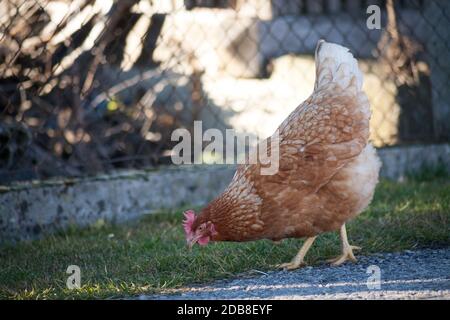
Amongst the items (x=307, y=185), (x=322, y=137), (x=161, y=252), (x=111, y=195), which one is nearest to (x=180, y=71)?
(x=111, y=195)

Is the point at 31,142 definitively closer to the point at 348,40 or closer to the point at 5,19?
the point at 5,19

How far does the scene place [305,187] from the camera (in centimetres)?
371

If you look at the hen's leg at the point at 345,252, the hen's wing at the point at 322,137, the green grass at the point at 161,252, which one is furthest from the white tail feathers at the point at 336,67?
the green grass at the point at 161,252

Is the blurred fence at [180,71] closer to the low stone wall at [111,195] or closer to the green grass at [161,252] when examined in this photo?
Answer: the low stone wall at [111,195]

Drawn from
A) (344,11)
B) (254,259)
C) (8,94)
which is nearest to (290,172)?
(254,259)

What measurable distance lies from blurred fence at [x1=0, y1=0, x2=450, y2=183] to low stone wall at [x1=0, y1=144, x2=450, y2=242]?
200 millimetres

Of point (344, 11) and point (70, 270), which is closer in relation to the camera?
point (70, 270)

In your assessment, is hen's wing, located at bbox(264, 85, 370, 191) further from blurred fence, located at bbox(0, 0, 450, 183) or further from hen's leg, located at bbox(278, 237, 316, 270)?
blurred fence, located at bbox(0, 0, 450, 183)

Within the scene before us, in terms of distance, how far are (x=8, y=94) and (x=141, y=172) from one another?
4.06ft

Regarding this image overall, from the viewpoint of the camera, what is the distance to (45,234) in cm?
494

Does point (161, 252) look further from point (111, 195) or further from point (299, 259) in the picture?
point (111, 195)

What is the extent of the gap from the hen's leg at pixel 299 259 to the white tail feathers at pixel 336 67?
0.84 meters

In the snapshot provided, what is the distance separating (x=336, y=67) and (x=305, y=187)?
2.34ft

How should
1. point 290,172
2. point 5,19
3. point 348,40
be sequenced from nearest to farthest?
1. point 290,172
2. point 5,19
3. point 348,40
